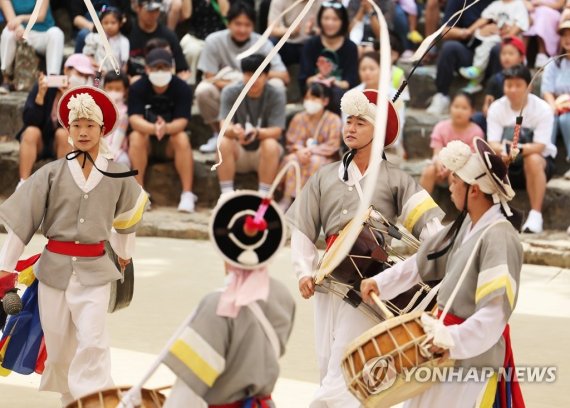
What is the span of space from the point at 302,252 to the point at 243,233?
5.43ft

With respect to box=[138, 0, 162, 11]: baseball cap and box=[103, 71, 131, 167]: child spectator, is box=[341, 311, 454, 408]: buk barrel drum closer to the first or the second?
box=[103, 71, 131, 167]: child spectator

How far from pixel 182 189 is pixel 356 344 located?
640 centimetres

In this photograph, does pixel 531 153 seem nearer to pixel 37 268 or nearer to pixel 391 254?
pixel 391 254

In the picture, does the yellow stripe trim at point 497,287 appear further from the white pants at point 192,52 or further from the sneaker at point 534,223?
the white pants at point 192,52

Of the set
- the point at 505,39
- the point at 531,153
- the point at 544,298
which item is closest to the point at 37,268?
the point at 544,298

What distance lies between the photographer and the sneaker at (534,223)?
31.4ft

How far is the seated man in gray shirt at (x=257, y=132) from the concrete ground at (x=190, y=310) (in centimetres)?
Answer: 71

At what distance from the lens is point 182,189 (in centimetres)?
1079

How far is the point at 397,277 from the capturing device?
5055 millimetres

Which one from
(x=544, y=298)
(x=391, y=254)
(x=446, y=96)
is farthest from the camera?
(x=446, y=96)

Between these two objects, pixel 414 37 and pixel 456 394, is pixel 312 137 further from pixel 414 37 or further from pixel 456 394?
pixel 456 394

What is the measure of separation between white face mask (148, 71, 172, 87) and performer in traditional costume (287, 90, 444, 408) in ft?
15.7

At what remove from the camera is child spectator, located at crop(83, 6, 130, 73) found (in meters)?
10.9

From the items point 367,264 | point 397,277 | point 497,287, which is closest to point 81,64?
point 367,264
